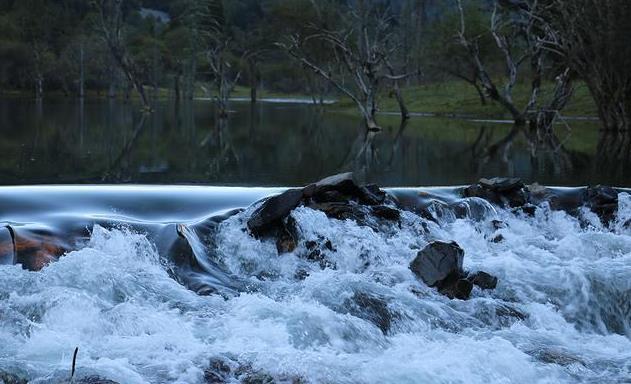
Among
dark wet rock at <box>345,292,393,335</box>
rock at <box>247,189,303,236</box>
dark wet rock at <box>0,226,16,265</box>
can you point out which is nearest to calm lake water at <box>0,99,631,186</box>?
rock at <box>247,189,303,236</box>

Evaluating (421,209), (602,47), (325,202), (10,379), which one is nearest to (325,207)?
(325,202)

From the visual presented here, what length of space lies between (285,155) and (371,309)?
12618mm

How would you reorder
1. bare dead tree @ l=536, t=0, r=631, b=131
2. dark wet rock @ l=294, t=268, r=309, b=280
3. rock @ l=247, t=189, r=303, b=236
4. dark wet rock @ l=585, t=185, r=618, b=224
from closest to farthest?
dark wet rock @ l=294, t=268, r=309, b=280 < rock @ l=247, t=189, r=303, b=236 < dark wet rock @ l=585, t=185, r=618, b=224 < bare dead tree @ l=536, t=0, r=631, b=131

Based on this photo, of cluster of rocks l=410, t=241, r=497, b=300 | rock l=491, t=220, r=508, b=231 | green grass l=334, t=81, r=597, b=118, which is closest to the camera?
cluster of rocks l=410, t=241, r=497, b=300

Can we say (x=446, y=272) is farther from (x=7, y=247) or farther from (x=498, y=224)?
(x=7, y=247)

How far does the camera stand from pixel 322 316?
7.24 metres

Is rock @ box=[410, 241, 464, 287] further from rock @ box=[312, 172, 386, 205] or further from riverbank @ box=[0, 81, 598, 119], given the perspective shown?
riverbank @ box=[0, 81, 598, 119]

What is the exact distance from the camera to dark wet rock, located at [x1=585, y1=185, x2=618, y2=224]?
12.6 m

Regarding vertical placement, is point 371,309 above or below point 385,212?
below

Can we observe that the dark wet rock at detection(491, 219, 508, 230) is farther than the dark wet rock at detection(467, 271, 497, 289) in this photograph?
Yes

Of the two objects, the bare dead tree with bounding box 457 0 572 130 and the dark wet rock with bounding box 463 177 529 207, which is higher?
the bare dead tree with bounding box 457 0 572 130

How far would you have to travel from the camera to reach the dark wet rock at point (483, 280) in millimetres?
8891

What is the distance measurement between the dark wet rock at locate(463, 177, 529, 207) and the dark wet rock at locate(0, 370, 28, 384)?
8.67 meters

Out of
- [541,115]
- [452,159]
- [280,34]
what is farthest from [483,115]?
[452,159]
